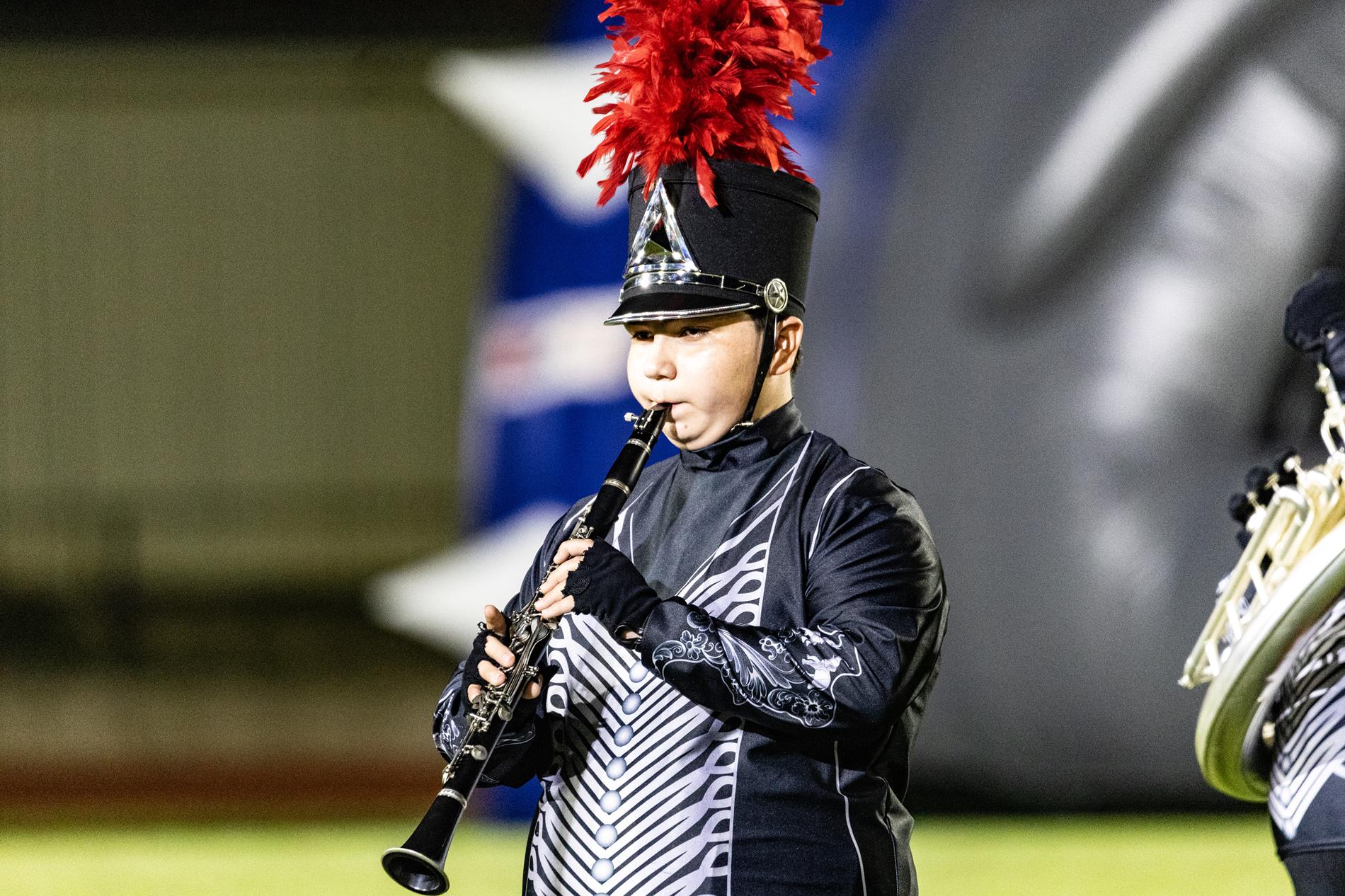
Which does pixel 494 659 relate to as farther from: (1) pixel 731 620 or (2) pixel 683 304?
(2) pixel 683 304

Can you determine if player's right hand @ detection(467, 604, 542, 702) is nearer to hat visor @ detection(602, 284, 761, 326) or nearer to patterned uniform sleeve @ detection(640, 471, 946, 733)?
patterned uniform sleeve @ detection(640, 471, 946, 733)

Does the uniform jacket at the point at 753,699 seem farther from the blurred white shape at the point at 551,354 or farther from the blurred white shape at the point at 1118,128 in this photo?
the blurred white shape at the point at 1118,128

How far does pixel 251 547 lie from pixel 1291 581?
11.4 metres

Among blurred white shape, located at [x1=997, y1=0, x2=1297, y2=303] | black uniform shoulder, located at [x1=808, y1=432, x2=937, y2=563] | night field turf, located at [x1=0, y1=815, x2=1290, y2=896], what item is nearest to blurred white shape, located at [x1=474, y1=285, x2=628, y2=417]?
blurred white shape, located at [x1=997, y1=0, x2=1297, y2=303]

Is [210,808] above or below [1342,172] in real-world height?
below

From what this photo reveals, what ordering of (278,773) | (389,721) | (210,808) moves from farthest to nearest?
(389,721), (278,773), (210,808)

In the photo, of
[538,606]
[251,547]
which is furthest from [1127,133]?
[251,547]

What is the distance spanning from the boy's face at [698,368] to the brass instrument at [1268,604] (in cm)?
57

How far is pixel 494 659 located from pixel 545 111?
308cm

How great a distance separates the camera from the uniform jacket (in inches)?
59.6

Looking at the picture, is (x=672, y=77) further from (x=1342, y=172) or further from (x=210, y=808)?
(x=210, y=808)

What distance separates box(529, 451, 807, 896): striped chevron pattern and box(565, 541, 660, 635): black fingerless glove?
10cm

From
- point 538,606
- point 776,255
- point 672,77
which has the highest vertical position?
point 672,77

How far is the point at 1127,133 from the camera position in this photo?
4027mm
